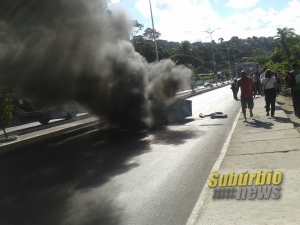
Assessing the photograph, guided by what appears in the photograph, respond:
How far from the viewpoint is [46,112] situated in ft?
70.3

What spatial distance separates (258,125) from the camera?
9742 mm

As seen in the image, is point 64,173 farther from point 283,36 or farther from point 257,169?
point 283,36

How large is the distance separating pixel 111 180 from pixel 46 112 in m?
16.1

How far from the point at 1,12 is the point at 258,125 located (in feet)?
30.3

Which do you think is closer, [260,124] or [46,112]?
[260,124]

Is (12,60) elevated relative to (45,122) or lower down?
elevated

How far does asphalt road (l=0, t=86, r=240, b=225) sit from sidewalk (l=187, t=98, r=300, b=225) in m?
0.31

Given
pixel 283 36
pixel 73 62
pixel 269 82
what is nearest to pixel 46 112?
pixel 73 62

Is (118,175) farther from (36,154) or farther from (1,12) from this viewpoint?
(1,12)

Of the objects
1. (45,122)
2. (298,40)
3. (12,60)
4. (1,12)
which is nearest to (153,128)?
(12,60)

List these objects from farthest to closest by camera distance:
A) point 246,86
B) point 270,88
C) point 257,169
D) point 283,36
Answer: point 283,36 < point 246,86 < point 270,88 < point 257,169

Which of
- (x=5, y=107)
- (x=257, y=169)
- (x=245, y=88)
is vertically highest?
(x=5, y=107)

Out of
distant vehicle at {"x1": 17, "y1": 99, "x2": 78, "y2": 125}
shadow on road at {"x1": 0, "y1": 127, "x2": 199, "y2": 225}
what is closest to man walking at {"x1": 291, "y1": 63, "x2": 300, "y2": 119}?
shadow on road at {"x1": 0, "y1": 127, "x2": 199, "y2": 225}

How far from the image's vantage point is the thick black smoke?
1327 cm
